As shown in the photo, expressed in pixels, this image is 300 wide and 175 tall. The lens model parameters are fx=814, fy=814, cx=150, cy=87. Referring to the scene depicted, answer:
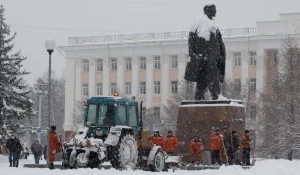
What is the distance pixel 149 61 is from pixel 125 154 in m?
58.0

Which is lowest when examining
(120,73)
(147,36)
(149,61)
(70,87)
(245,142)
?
(245,142)

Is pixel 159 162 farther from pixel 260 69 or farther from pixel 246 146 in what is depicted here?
pixel 260 69

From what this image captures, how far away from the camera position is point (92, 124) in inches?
885

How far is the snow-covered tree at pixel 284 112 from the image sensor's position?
43812 millimetres

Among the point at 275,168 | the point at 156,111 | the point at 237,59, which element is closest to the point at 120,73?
the point at 156,111

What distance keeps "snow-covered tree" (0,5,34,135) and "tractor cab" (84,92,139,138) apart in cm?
1798

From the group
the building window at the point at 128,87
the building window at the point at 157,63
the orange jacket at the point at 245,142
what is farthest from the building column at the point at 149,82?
the orange jacket at the point at 245,142

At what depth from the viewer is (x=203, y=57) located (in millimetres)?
23344

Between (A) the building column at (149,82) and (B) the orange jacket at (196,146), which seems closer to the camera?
(B) the orange jacket at (196,146)

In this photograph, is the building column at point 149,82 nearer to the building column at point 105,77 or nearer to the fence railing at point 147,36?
the fence railing at point 147,36

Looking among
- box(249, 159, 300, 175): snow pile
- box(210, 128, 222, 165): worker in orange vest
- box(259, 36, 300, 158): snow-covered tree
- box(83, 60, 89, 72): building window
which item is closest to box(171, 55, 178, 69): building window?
box(83, 60, 89, 72): building window

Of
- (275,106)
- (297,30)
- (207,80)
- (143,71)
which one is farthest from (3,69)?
(143,71)

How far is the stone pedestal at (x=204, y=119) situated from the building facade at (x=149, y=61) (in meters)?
48.0

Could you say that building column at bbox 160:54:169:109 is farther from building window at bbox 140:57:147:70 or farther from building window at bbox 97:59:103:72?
building window at bbox 97:59:103:72
